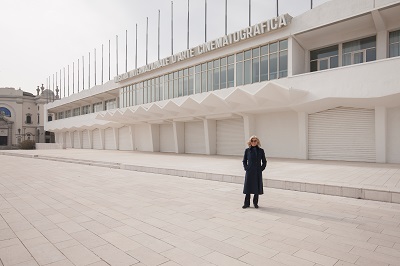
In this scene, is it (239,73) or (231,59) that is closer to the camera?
(239,73)

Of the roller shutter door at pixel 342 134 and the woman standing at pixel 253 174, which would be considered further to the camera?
the roller shutter door at pixel 342 134

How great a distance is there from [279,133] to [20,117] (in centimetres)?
6534

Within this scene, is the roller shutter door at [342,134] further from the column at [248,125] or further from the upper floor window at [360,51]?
the column at [248,125]

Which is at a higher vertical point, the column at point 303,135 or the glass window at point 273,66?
the glass window at point 273,66

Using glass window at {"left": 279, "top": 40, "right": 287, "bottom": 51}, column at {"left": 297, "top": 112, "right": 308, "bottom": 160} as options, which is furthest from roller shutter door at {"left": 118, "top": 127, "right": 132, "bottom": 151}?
column at {"left": 297, "top": 112, "right": 308, "bottom": 160}

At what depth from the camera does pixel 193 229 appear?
447 centimetres

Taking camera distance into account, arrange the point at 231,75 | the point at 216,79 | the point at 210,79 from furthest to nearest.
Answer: the point at 210,79, the point at 216,79, the point at 231,75

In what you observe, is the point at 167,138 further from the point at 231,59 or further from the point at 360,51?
the point at 360,51

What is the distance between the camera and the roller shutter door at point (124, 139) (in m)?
32.6

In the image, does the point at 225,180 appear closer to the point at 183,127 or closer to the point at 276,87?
the point at 276,87

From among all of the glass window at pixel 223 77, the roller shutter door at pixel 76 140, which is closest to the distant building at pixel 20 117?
the roller shutter door at pixel 76 140

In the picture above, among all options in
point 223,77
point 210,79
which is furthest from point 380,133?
point 210,79

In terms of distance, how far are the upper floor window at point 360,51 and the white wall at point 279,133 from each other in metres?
4.91

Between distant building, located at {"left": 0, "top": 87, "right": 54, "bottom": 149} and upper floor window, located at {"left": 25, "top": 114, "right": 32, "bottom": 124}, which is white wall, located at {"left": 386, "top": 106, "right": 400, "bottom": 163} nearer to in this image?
distant building, located at {"left": 0, "top": 87, "right": 54, "bottom": 149}
